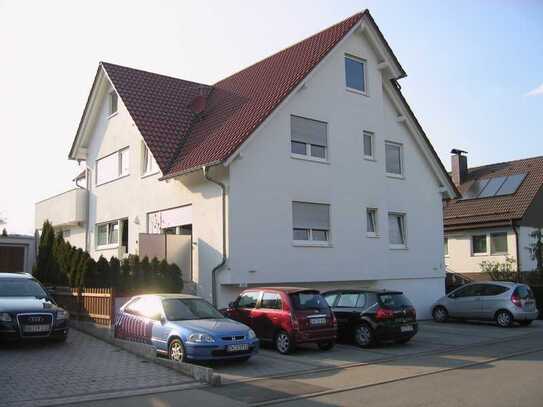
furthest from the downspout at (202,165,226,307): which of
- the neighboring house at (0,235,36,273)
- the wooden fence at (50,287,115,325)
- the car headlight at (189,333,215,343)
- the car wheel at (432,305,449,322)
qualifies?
the neighboring house at (0,235,36,273)

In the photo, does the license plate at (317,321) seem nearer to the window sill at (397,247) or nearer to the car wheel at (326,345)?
the car wheel at (326,345)

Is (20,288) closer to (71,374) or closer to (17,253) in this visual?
(71,374)

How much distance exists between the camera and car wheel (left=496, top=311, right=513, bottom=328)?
800 inches

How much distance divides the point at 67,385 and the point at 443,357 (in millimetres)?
8326

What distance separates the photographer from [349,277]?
20547mm

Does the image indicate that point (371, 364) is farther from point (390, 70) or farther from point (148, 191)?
point (390, 70)

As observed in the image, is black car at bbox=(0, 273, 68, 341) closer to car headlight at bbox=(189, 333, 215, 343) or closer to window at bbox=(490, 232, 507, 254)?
car headlight at bbox=(189, 333, 215, 343)

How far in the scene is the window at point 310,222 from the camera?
63.7ft

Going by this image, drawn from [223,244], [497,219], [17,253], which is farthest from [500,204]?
[17,253]

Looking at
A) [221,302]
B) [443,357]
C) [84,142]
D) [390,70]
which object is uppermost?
[390,70]

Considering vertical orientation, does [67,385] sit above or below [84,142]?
below

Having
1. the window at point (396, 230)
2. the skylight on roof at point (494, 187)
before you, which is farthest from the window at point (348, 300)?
the skylight on roof at point (494, 187)

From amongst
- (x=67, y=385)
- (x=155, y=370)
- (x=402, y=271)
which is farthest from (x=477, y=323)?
(x=67, y=385)

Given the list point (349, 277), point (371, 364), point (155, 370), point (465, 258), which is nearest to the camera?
point (155, 370)
